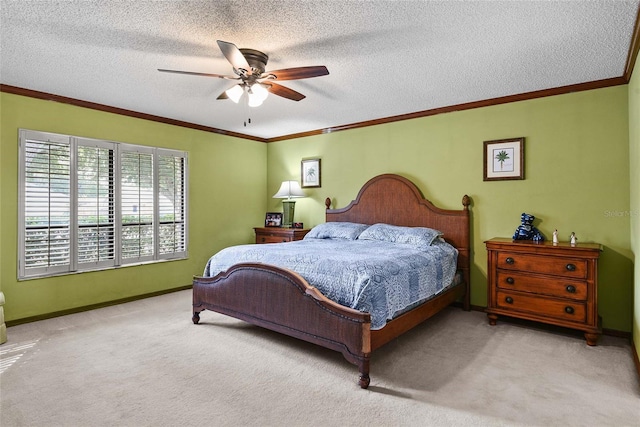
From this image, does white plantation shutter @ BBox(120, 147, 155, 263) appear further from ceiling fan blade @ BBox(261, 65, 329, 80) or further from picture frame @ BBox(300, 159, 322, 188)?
ceiling fan blade @ BBox(261, 65, 329, 80)

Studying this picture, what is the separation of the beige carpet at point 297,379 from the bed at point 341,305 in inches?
8.6

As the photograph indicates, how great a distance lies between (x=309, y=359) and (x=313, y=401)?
592 millimetres

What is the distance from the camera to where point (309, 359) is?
2.83 m

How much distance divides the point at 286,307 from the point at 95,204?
2.81m

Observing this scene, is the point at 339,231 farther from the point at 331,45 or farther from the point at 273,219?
the point at 331,45

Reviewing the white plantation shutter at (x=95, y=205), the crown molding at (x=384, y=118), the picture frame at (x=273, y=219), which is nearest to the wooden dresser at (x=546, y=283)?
the crown molding at (x=384, y=118)

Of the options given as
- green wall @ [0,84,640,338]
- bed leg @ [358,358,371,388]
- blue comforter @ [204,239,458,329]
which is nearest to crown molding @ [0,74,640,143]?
green wall @ [0,84,640,338]

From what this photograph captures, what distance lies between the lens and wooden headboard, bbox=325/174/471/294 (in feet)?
13.9

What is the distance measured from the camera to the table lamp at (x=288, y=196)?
557cm

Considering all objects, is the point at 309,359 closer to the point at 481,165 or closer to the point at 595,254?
the point at 595,254

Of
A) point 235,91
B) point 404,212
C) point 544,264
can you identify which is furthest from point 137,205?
point 544,264

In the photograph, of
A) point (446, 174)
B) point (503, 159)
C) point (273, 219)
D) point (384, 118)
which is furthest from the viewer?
point (273, 219)

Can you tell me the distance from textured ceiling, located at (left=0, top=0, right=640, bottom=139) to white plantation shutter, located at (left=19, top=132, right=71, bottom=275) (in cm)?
60

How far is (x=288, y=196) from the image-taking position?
556 centimetres
